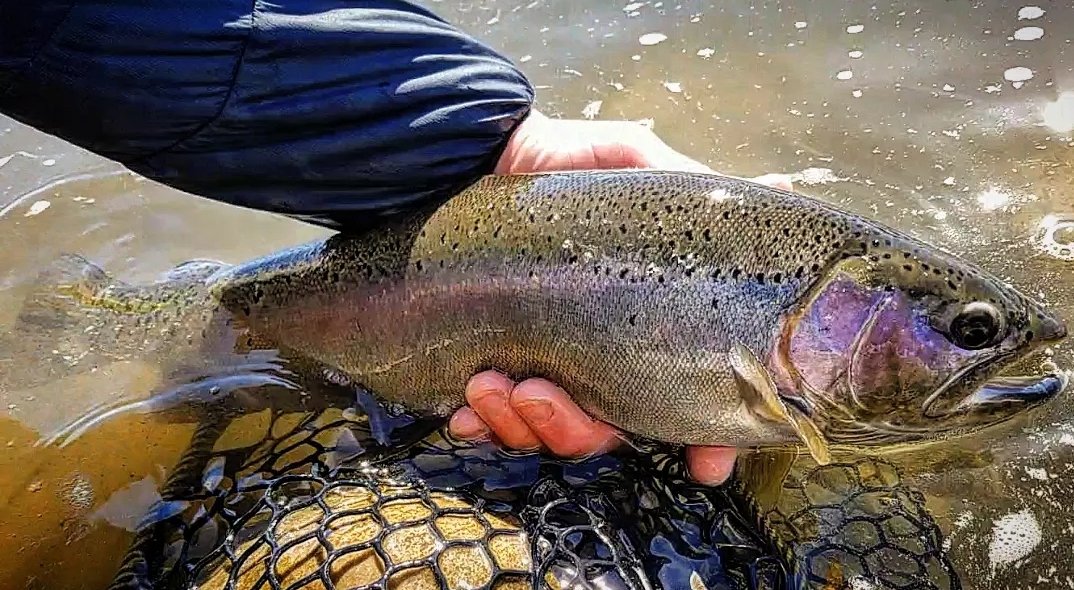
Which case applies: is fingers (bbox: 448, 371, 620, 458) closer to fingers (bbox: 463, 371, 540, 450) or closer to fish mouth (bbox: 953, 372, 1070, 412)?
fingers (bbox: 463, 371, 540, 450)

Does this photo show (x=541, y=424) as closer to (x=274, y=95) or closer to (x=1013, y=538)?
(x=274, y=95)

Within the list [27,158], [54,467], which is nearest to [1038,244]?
[54,467]

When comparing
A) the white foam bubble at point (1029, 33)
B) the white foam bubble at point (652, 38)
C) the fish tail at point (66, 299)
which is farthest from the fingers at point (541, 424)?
the white foam bubble at point (1029, 33)

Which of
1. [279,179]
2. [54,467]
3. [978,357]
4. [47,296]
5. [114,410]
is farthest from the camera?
[47,296]

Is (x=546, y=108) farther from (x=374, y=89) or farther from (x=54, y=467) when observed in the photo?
(x=54, y=467)

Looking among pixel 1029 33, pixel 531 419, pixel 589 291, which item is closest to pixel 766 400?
pixel 589 291

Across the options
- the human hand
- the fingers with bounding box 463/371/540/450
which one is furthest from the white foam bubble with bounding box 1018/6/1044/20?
the fingers with bounding box 463/371/540/450
